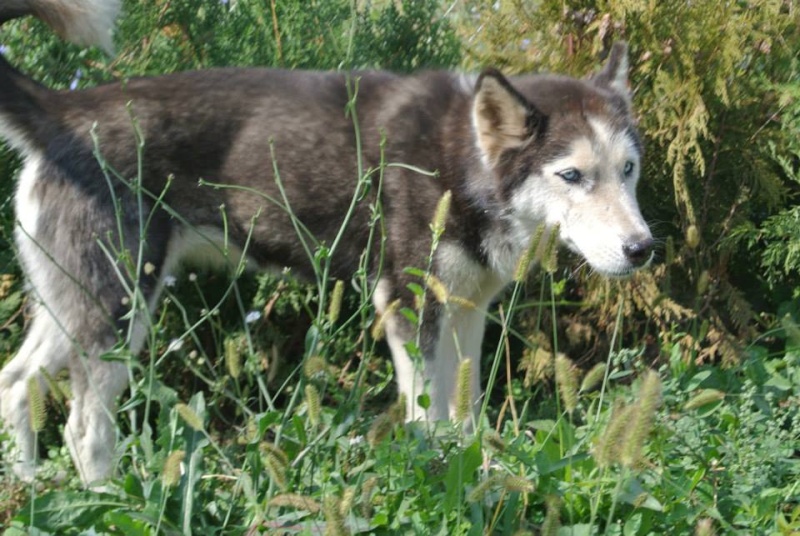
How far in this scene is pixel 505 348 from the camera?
4.36 m

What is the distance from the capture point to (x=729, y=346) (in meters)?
4.52

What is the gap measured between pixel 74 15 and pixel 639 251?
2.08 meters

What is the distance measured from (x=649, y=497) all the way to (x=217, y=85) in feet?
7.71

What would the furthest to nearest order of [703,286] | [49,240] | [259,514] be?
[49,240], [703,286], [259,514]

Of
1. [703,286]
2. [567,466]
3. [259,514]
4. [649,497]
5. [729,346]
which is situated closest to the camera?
[259,514]

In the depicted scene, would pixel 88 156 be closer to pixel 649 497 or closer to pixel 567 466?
pixel 567 466

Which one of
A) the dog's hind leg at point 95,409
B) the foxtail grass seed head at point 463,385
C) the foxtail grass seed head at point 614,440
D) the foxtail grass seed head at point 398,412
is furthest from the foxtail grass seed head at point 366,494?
the dog's hind leg at point 95,409

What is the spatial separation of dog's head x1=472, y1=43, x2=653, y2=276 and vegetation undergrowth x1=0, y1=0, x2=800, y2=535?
0.26m

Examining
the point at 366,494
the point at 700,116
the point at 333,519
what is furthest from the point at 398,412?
the point at 700,116

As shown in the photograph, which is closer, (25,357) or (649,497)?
(649,497)

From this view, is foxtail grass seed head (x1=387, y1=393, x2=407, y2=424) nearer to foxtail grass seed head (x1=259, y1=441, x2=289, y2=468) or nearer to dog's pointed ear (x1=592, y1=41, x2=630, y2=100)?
foxtail grass seed head (x1=259, y1=441, x2=289, y2=468)

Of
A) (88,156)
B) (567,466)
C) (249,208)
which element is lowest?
(567,466)

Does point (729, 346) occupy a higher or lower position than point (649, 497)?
lower

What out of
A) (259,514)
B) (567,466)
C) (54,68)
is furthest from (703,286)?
(54,68)
